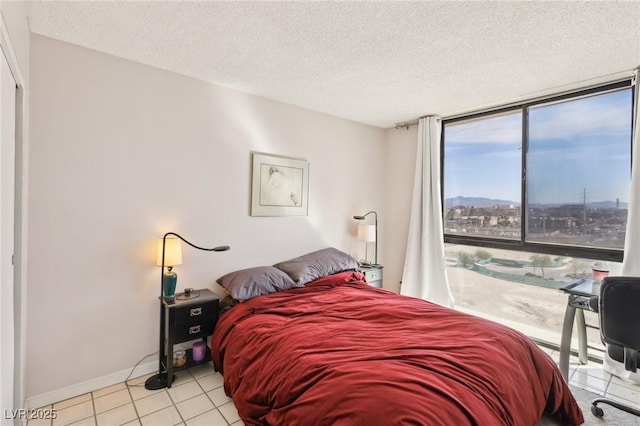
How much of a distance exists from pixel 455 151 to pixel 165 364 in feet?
12.6

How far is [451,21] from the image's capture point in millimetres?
1880

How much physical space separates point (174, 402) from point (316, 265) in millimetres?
1655

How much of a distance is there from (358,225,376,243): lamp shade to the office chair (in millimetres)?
2259

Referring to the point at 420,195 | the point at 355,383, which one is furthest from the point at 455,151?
the point at 355,383

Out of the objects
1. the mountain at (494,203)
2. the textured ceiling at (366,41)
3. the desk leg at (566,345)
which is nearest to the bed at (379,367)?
the desk leg at (566,345)

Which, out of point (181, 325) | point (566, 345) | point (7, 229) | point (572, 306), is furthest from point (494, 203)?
point (7, 229)

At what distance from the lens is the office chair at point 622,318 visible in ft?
5.80

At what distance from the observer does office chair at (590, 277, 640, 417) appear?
1768 millimetres

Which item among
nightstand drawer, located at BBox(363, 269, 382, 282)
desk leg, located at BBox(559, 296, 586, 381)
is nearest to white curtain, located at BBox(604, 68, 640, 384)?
desk leg, located at BBox(559, 296, 586, 381)

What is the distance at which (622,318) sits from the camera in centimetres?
181

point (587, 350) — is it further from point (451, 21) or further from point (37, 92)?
point (37, 92)

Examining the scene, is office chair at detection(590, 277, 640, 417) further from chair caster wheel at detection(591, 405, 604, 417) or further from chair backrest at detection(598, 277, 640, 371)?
chair caster wheel at detection(591, 405, 604, 417)

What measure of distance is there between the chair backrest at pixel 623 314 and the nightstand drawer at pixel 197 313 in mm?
2694

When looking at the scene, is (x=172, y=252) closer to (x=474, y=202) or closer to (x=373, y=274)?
(x=373, y=274)
